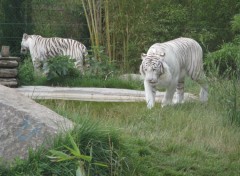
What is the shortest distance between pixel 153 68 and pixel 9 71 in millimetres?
3293

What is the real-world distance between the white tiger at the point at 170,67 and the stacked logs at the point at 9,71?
2.81 metres

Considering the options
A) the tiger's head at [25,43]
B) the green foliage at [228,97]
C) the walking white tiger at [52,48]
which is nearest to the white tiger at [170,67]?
the green foliage at [228,97]

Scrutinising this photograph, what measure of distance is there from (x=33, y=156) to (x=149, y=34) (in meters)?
9.55

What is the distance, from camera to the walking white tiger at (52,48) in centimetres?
1191

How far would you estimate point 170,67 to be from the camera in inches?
299

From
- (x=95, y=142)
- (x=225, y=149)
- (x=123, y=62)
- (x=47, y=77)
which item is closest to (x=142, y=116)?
(x=225, y=149)

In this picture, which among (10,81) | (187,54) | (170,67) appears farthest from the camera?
(10,81)

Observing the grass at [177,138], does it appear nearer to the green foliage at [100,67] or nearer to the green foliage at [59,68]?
the green foliage at [59,68]

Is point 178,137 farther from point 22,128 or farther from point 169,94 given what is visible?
point 169,94

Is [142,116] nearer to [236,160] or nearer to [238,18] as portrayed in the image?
[236,160]

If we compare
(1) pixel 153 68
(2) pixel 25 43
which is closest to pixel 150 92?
(1) pixel 153 68

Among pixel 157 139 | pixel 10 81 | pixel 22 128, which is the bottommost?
pixel 10 81

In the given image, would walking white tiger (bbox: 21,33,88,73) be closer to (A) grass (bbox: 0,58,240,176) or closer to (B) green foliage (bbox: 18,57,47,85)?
(B) green foliage (bbox: 18,57,47,85)

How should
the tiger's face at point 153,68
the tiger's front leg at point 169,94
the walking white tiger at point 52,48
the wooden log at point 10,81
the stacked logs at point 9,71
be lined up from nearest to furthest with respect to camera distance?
the tiger's face at point 153,68 → the tiger's front leg at point 169,94 → the wooden log at point 10,81 → the stacked logs at point 9,71 → the walking white tiger at point 52,48
